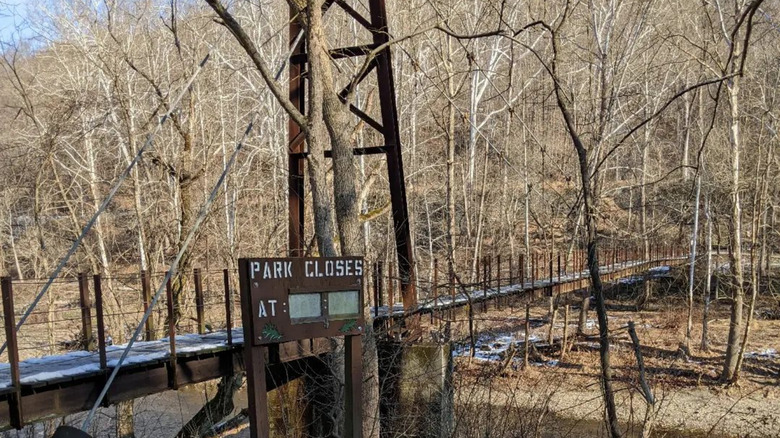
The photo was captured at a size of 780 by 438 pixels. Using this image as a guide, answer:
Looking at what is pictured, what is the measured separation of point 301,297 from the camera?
3.46 metres

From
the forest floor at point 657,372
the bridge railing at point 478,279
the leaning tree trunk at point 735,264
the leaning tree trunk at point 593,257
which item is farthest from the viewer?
the leaning tree trunk at point 735,264

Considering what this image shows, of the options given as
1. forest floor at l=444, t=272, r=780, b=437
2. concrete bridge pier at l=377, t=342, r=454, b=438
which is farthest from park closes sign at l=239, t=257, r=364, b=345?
forest floor at l=444, t=272, r=780, b=437

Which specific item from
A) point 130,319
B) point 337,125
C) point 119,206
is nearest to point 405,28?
point 337,125

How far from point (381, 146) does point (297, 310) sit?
5714mm

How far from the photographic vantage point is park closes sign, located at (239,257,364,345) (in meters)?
3.25

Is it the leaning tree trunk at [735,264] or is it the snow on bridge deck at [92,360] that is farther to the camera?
the leaning tree trunk at [735,264]

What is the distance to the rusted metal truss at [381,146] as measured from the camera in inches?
326

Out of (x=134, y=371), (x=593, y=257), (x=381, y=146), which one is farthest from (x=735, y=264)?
(x=134, y=371)

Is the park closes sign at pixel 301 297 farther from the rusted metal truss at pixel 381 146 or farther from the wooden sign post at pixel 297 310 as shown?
the rusted metal truss at pixel 381 146

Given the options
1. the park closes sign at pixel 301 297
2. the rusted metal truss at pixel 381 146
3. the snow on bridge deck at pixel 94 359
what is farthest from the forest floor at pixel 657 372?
the park closes sign at pixel 301 297

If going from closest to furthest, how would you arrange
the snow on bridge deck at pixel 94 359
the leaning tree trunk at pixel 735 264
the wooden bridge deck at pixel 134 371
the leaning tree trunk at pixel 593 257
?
1. the leaning tree trunk at pixel 593 257
2. the wooden bridge deck at pixel 134 371
3. the snow on bridge deck at pixel 94 359
4. the leaning tree trunk at pixel 735 264

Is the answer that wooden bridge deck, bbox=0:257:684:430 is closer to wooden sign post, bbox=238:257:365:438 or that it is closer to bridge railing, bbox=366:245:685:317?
bridge railing, bbox=366:245:685:317

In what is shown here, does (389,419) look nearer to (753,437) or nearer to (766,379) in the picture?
(753,437)

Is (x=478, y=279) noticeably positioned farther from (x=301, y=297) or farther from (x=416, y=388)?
(x=301, y=297)
